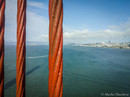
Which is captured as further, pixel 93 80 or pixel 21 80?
pixel 93 80

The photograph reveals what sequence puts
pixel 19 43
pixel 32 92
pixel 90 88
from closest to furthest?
1. pixel 19 43
2. pixel 32 92
3. pixel 90 88

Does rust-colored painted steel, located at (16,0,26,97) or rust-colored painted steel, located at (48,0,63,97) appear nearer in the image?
rust-colored painted steel, located at (48,0,63,97)

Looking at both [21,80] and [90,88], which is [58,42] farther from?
[90,88]

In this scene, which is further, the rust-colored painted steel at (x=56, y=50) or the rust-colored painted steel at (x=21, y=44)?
the rust-colored painted steel at (x=21, y=44)

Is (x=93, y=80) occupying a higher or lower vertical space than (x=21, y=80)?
lower

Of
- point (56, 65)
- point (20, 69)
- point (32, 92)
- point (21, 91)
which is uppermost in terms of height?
point (56, 65)

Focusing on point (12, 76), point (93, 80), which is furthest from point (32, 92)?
point (93, 80)

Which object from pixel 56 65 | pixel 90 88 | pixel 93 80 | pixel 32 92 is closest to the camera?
pixel 56 65

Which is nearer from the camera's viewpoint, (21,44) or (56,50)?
(56,50)
